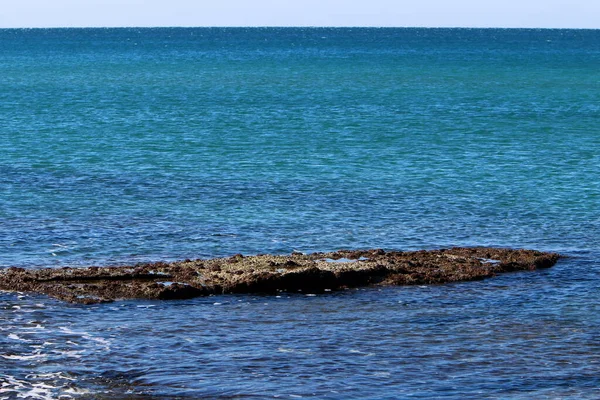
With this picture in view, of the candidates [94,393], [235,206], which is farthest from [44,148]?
[94,393]

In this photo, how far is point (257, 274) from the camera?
25.1m

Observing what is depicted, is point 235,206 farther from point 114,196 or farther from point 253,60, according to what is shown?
point 253,60

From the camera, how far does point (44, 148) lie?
52.8 m

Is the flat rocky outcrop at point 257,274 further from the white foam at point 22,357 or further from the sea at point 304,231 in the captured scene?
the white foam at point 22,357

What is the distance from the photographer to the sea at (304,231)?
1959cm

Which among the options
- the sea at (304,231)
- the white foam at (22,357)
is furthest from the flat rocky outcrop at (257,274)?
the white foam at (22,357)

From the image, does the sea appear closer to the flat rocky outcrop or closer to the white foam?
the white foam

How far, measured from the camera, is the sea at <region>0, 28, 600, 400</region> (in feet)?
64.3

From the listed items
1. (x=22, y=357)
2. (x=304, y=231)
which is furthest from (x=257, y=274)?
(x=304, y=231)

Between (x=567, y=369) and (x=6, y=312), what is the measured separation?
473 inches

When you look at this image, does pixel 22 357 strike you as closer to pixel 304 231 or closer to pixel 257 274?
pixel 257 274

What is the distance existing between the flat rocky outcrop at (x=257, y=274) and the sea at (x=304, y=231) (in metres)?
0.57

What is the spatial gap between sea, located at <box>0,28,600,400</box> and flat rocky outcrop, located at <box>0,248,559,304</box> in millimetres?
566

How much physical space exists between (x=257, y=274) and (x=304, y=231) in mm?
7587
